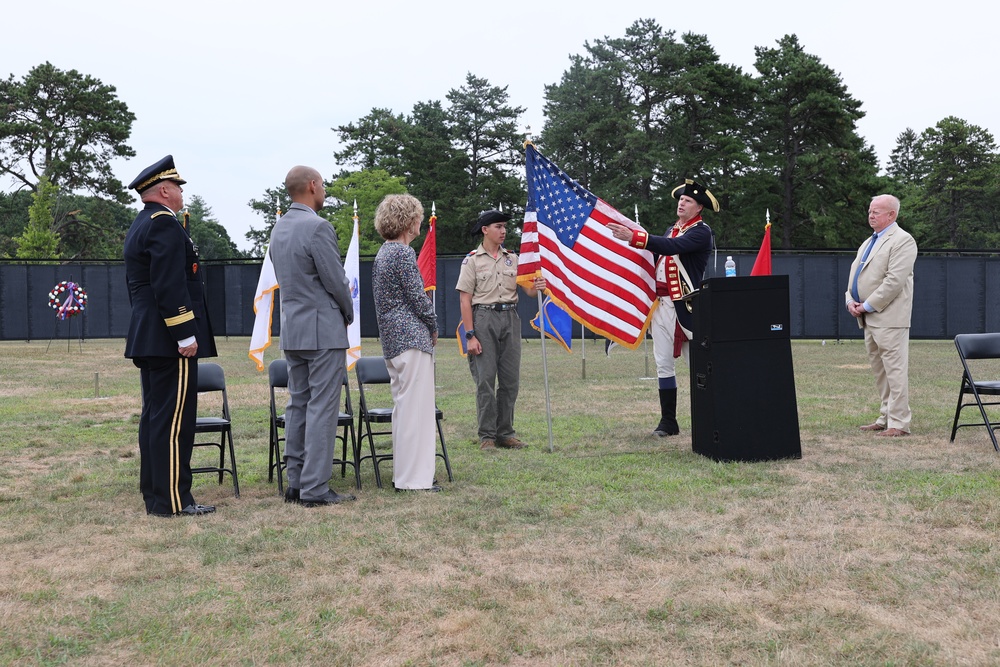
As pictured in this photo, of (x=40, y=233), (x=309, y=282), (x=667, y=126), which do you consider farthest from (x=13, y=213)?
(x=309, y=282)

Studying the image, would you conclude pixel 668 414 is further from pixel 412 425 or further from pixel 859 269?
pixel 412 425

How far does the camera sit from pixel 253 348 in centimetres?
1056

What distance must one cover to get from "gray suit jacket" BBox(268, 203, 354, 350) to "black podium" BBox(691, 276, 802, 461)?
107 inches

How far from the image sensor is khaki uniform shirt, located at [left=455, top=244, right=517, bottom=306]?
23.9 ft

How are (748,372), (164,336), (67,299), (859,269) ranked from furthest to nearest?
(67,299) → (859,269) → (748,372) → (164,336)

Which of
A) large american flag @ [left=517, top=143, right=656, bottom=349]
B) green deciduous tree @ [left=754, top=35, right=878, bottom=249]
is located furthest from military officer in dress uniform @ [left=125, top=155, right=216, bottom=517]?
green deciduous tree @ [left=754, top=35, right=878, bottom=249]

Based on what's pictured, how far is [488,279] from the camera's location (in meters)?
7.31

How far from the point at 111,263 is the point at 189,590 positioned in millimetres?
28882

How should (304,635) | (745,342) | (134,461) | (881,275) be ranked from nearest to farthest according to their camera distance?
(304,635), (745,342), (134,461), (881,275)

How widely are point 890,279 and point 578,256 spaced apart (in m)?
2.67

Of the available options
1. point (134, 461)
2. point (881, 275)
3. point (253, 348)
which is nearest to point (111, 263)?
point (253, 348)

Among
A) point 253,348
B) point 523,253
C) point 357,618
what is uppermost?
point 523,253

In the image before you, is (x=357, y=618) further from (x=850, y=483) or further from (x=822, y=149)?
(x=822, y=149)

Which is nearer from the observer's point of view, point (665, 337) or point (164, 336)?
point (164, 336)
